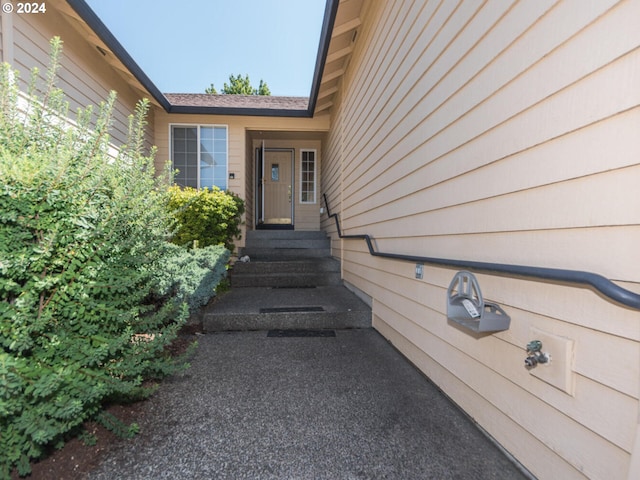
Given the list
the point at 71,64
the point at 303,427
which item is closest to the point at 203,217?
the point at 71,64

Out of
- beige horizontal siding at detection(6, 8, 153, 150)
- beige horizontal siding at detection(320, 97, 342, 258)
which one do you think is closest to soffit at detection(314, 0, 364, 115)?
beige horizontal siding at detection(320, 97, 342, 258)

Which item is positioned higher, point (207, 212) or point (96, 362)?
point (207, 212)

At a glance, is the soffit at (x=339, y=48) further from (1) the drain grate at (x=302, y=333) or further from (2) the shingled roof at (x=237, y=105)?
(1) the drain grate at (x=302, y=333)

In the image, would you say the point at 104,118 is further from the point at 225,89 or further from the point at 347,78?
the point at 225,89

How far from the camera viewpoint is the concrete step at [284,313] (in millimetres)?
3363

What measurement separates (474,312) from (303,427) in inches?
45.1

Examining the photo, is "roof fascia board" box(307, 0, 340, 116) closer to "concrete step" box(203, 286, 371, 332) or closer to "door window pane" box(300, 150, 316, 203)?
"door window pane" box(300, 150, 316, 203)

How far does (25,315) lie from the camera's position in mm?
1246

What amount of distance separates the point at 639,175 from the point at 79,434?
2580mm

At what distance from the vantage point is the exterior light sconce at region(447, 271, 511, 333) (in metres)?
1.43

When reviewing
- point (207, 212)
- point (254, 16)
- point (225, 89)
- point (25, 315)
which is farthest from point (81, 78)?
point (225, 89)

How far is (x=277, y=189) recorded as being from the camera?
8352mm

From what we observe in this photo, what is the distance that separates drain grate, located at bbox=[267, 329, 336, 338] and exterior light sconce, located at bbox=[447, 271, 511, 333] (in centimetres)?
184

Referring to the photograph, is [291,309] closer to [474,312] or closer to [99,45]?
[474,312]
